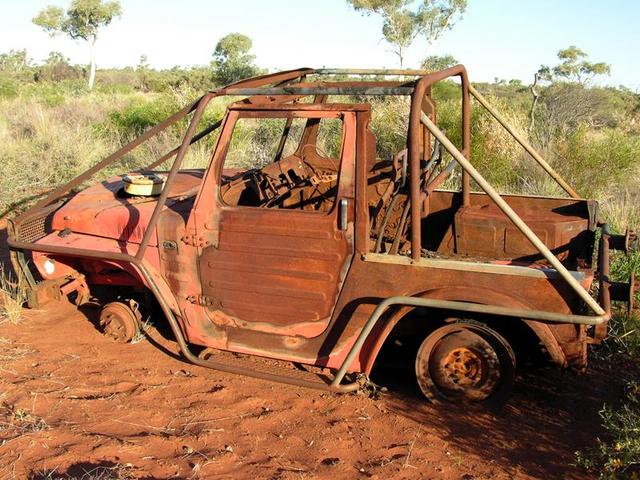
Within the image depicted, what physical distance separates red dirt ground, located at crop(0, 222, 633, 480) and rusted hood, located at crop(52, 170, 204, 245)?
36.7 inches

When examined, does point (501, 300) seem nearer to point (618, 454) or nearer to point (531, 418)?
point (531, 418)

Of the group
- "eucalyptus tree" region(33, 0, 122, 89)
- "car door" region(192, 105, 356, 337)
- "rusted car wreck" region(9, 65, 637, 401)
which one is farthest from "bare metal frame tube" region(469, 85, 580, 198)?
"eucalyptus tree" region(33, 0, 122, 89)

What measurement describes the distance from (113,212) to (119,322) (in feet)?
3.01

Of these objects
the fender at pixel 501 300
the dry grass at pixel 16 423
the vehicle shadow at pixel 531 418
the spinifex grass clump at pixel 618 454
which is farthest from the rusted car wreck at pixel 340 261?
the dry grass at pixel 16 423

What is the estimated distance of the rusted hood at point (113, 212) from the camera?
428 centimetres

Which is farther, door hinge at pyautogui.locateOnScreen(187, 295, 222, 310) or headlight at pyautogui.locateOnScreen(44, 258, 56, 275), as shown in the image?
headlight at pyautogui.locateOnScreen(44, 258, 56, 275)

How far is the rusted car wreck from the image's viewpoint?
11.5 ft

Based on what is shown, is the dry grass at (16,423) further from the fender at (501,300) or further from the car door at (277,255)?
the fender at (501,300)

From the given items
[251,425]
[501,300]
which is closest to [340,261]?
[501,300]

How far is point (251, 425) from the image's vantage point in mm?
3629

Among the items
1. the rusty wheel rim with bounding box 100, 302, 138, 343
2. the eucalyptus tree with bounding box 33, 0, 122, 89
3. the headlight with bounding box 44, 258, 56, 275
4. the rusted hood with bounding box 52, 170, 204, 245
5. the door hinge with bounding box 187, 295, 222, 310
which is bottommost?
the rusty wheel rim with bounding box 100, 302, 138, 343

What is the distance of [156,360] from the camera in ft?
14.8

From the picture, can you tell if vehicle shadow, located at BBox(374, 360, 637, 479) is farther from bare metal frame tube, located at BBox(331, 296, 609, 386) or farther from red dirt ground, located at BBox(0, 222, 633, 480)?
bare metal frame tube, located at BBox(331, 296, 609, 386)

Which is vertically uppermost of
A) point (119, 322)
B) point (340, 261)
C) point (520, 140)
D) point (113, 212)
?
point (520, 140)
